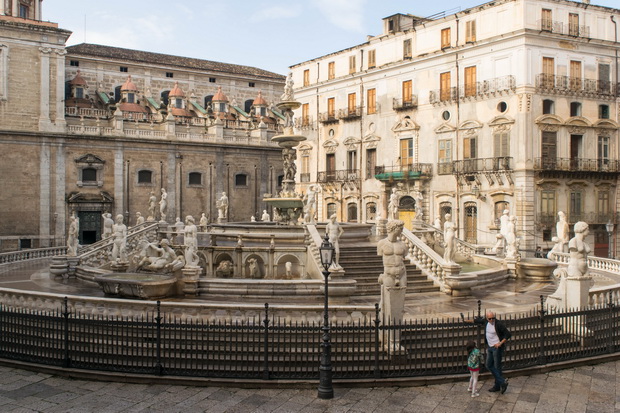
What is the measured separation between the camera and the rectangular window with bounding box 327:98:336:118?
140 feet

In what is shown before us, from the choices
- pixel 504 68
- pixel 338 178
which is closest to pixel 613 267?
pixel 504 68

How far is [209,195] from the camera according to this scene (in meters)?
46.1

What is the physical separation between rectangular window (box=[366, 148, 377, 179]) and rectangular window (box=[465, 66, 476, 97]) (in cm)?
806

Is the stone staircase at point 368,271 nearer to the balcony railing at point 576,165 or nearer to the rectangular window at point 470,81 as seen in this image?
the balcony railing at point 576,165

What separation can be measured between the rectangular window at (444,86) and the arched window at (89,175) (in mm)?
24421

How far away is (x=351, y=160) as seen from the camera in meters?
41.8

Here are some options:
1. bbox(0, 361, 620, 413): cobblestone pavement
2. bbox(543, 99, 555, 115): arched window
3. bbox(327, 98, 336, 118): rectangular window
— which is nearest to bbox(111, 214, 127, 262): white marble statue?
bbox(0, 361, 620, 413): cobblestone pavement

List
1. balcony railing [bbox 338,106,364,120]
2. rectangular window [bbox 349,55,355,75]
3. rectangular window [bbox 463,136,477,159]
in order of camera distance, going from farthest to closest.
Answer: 1. rectangular window [bbox 349,55,355,75]
2. balcony railing [bbox 338,106,364,120]
3. rectangular window [bbox 463,136,477,159]

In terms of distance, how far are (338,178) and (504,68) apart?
46.2 ft

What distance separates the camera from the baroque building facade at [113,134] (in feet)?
126

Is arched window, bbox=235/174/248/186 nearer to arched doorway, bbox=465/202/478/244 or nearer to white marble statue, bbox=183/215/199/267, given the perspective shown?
arched doorway, bbox=465/202/478/244

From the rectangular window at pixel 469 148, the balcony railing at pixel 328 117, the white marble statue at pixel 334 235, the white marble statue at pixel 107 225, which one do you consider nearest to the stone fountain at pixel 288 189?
the white marble statue at pixel 334 235

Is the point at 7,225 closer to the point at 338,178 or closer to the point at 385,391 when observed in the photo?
the point at 338,178

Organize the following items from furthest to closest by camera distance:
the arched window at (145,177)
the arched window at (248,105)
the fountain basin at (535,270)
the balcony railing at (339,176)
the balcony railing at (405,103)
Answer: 1. the arched window at (248,105)
2. the arched window at (145,177)
3. the balcony railing at (339,176)
4. the balcony railing at (405,103)
5. the fountain basin at (535,270)
